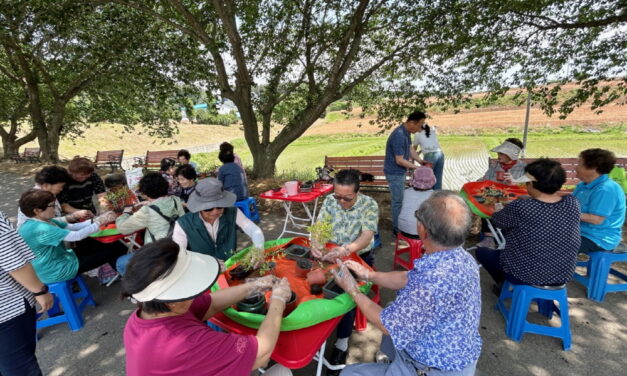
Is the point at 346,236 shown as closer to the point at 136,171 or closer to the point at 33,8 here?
the point at 136,171

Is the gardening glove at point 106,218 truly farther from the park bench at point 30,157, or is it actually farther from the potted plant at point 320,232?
the park bench at point 30,157

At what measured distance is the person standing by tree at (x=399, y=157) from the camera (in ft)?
15.7

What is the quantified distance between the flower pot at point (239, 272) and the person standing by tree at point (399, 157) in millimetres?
3183

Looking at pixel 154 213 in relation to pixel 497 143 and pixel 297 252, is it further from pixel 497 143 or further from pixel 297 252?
pixel 497 143

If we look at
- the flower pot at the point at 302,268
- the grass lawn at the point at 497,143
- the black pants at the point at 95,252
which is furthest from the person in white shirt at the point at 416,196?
the grass lawn at the point at 497,143

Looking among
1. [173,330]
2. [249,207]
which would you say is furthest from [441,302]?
[249,207]

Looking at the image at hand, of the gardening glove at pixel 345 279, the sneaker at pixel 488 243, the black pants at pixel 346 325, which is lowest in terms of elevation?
the sneaker at pixel 488 243

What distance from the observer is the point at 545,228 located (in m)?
2.48

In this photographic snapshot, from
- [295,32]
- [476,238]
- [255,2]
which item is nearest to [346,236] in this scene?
[476,238]

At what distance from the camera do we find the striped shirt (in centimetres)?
178

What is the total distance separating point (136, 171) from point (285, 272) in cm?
488

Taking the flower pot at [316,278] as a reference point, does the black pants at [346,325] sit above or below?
below

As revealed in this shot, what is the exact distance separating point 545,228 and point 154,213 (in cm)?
401

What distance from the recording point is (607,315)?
3146 millimetres
